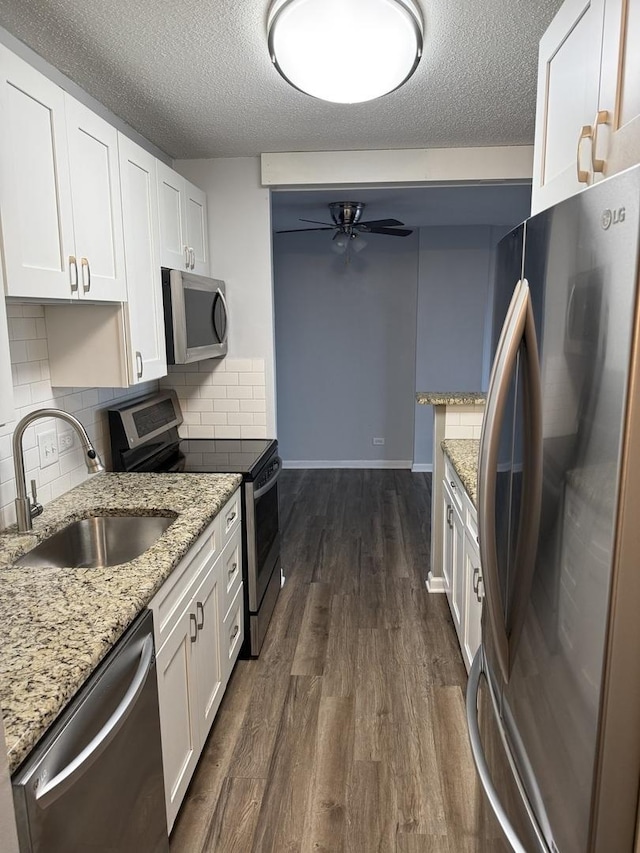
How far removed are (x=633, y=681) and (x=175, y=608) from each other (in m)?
1.31

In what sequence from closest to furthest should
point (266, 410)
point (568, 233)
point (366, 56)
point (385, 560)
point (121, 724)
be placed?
1. point (568, 233)
2. point (121, 724)
3. point (366, 56)
4. point (266, 410)
5. point (385, 560)

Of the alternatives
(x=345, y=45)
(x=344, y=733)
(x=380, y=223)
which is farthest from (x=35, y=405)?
(x=380, y=223)

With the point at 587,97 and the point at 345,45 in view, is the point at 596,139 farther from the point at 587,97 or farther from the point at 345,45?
the point at 345,45

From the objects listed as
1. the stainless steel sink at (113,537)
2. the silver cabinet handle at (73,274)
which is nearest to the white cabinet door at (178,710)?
the stainless steel sink at (113,537)

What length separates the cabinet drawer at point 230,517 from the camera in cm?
236

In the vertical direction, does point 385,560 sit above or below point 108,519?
below

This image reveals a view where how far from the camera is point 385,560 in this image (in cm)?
396

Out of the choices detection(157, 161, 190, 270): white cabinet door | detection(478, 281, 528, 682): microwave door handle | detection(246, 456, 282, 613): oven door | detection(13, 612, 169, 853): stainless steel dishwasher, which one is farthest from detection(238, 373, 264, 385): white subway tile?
detection(478, 281, 528, 682): microwave door handle

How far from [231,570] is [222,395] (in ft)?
3.88

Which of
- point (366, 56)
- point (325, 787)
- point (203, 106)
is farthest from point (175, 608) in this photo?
point (203, 106)

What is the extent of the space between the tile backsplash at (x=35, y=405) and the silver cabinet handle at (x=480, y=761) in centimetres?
145

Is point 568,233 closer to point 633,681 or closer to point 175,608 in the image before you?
point 633,681

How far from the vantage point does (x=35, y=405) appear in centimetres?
212

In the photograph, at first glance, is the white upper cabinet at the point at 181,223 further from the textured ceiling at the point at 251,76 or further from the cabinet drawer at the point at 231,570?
the cabinet drawer at the point at 231,570
